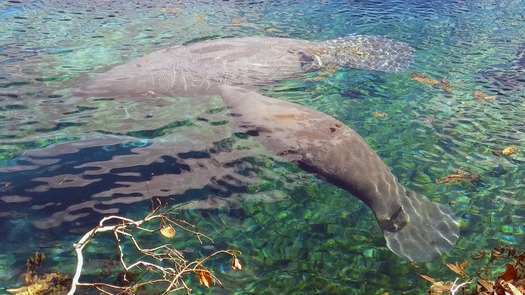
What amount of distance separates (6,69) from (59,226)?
4410mm

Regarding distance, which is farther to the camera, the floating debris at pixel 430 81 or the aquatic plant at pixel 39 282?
the floating debris at pixel 430 81

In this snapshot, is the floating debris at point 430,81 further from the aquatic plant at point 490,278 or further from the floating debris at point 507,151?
the aquatic plant at point 490,278

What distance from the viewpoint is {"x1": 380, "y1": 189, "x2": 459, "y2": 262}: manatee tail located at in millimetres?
3453

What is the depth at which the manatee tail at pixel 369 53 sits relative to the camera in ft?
24.1

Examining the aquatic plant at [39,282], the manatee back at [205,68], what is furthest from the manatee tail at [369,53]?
the aquatic plant at [39,282]

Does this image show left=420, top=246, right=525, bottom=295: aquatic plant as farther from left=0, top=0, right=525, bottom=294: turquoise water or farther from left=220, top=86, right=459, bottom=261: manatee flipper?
left=220, top=86, right=459, bottom=261: manatee flipper

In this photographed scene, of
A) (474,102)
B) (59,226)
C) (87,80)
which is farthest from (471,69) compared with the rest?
(59,226)

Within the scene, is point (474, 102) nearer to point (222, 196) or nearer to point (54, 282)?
point (222, 196)

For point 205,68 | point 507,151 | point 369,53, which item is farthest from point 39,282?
point 369,53

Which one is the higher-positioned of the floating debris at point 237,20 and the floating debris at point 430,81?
the floating debris at point 237,20

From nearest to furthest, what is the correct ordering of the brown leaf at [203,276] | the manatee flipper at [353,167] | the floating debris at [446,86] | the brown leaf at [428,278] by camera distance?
the brown leaf at [203,276]
the brown leaf at [428,278]
the manatee flipper at [353,167]
the floating debris at [446,86]

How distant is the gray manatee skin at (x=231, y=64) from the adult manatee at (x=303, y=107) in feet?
0.05

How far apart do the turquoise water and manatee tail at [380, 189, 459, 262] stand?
79 mm

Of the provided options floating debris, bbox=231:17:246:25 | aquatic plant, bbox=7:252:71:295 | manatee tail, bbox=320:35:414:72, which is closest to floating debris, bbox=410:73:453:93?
manatee tail, bbox=320:35:414:72
